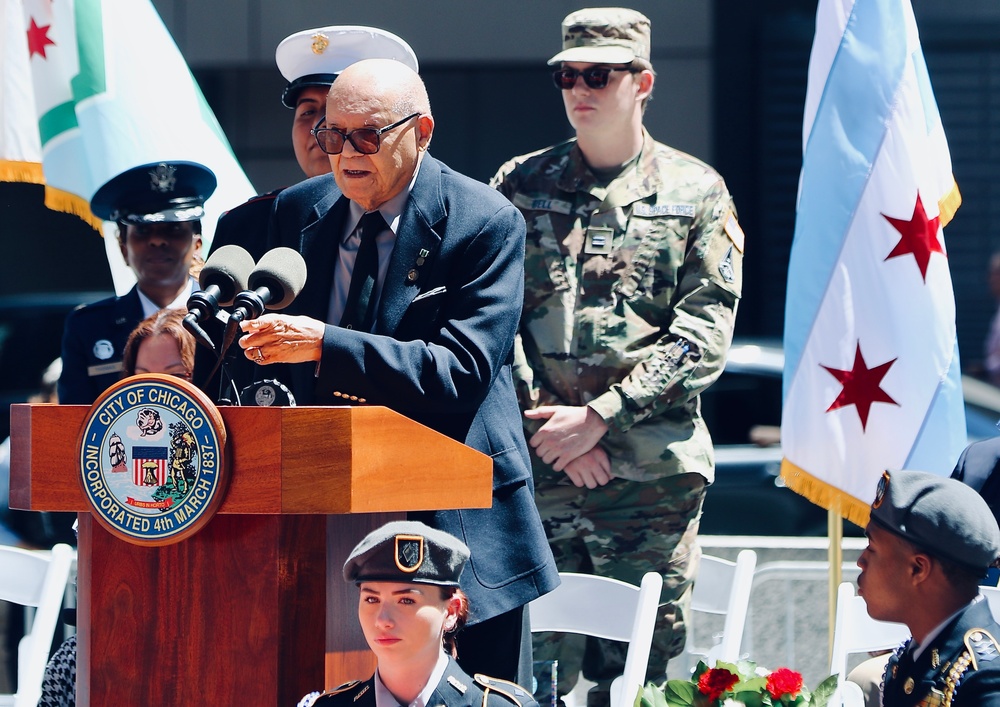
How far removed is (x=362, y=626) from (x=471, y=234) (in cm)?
79

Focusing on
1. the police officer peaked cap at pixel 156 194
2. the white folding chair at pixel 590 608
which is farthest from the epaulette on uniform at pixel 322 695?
the police officer peaked cap at pixel 156 194

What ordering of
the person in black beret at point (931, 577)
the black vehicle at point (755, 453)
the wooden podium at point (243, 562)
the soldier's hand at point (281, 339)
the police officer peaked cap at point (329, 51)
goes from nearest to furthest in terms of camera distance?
the wooden podium at point (243, 562)
the soldier's hand at point (281, 339)
the person in black beret at point (931, 577)
the police officer peaked cap at point (329, 51)
the black vehicle at point (755, 453)

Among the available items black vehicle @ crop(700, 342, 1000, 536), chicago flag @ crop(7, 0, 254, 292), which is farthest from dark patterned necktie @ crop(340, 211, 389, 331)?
black vehicle @ crop(700, 342, 1000, 536)

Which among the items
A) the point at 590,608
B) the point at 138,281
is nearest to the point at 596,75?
the point at 138,281

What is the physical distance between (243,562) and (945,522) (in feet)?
4.66

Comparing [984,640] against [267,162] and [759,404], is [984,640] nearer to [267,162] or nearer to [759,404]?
[759,404]

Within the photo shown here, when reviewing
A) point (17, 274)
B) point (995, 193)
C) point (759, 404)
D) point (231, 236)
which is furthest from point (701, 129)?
point (231, 236)

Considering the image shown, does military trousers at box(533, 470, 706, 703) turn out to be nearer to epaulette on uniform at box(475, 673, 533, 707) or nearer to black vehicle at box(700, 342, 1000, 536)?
epaulette on uniform at box(475, 673, 533, 707)

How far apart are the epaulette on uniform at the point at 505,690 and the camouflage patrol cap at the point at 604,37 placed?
2199 millimetres

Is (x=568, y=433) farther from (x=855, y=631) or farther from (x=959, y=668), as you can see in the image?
(x=959, y=668)

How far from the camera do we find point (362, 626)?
8.68ft

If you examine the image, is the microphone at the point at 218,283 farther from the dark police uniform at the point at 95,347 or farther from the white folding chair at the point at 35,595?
the dark police uniform at the point at 95,347

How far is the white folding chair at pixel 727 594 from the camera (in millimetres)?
3748

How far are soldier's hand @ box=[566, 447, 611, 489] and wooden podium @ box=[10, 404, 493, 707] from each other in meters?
1.75
